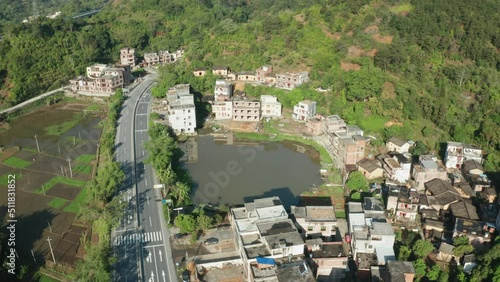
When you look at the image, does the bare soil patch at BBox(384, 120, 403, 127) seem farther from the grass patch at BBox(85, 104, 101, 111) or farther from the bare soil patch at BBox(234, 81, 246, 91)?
the grass patch at BBox(85, 104, 101, 111)

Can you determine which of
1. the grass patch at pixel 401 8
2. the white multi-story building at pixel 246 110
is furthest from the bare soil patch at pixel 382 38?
the white multi-story building at pixel 246 110

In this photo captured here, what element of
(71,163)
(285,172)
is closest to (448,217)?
(285,172)

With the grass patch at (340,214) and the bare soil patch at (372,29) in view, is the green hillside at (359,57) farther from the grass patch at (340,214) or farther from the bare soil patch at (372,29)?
the grass patch at (340,214)

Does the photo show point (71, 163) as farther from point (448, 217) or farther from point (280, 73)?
point (448, 217)

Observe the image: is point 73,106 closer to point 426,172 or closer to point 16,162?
point 16,162

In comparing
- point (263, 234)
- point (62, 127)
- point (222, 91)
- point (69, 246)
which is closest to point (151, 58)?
point (222, 91)
